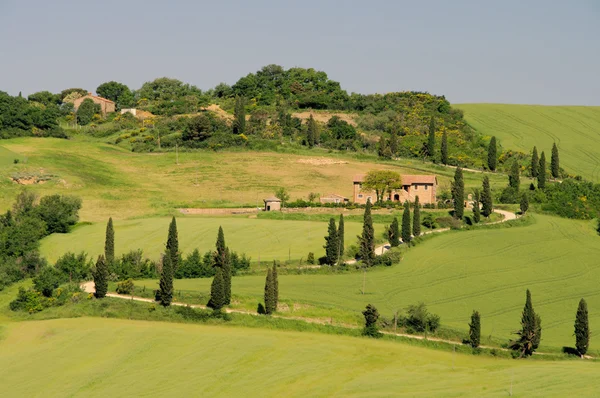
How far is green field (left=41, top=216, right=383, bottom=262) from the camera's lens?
365 ft

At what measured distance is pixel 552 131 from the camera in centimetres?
18412

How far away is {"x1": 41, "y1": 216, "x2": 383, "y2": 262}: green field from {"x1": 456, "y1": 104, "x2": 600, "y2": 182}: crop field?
54.8m

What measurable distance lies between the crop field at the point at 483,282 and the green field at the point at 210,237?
763 centimetres

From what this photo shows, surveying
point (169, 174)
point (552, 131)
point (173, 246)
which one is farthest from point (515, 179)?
point (552, 131)

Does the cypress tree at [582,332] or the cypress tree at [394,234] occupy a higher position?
the cypress tree at [394,234]

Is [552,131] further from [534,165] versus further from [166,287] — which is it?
[166,287]

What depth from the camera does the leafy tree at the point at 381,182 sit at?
433 ft

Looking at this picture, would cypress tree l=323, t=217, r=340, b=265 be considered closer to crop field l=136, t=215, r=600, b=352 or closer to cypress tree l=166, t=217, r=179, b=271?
crop field l=136, t=215, r=600, b=352

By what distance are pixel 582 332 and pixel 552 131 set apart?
10634 cm

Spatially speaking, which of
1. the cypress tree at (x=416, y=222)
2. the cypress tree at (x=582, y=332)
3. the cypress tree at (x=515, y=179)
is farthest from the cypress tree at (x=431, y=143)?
the cypress tree at (x=582, y=332)

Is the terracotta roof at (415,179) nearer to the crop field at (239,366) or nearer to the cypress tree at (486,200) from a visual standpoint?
the cypress tree at (486,200)

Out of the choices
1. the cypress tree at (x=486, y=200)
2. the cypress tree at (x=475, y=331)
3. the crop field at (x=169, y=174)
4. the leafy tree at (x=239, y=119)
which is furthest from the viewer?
the leafy tree at (x=239, y=119)

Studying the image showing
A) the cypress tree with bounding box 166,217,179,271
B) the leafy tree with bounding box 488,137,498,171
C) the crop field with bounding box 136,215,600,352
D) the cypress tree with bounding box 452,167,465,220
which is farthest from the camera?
the leafy tree with bounding box 488,137,498,171

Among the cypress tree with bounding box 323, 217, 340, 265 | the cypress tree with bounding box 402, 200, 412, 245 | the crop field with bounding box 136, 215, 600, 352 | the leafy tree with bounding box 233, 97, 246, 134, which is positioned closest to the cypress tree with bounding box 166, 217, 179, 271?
the crop field with bounding box 136, 215, 600, 352
